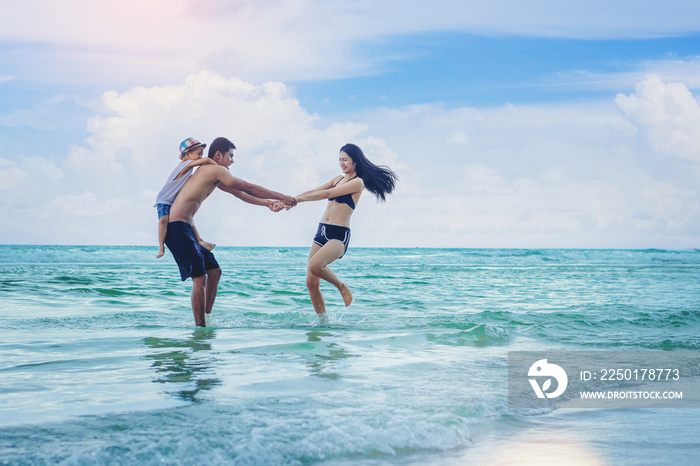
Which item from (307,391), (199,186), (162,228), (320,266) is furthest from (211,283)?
(307,391)

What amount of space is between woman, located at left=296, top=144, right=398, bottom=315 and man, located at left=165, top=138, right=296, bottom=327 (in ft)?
3.59

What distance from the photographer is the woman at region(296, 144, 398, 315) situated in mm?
7012

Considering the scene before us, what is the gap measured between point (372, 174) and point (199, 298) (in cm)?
250

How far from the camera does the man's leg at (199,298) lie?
6.50 meters

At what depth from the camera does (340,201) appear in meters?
7.12

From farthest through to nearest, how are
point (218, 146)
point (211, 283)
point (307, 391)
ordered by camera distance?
point (211, 283) → point (218, 146) → point (307, 391)

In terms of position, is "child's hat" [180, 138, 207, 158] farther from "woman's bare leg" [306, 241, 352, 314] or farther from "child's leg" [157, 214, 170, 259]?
"woman's bare leg" [306, 241, 352, 314]

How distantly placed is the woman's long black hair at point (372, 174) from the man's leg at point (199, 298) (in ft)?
7.31

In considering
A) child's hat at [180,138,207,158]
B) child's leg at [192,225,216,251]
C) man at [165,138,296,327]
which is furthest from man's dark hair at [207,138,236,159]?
child's leg at [192,225,216,251]

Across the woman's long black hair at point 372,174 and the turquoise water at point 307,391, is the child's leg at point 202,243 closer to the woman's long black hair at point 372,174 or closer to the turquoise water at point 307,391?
the turquoise water at point 307,391

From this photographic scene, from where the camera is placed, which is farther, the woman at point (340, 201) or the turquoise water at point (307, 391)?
the woman at point (340, 201)

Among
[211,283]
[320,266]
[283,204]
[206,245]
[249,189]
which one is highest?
[249,189]

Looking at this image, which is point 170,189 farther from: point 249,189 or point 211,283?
point 211,283

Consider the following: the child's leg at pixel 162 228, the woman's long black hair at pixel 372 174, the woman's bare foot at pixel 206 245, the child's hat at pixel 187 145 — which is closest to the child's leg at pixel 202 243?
the woman's bare foot at pixel 206 245
